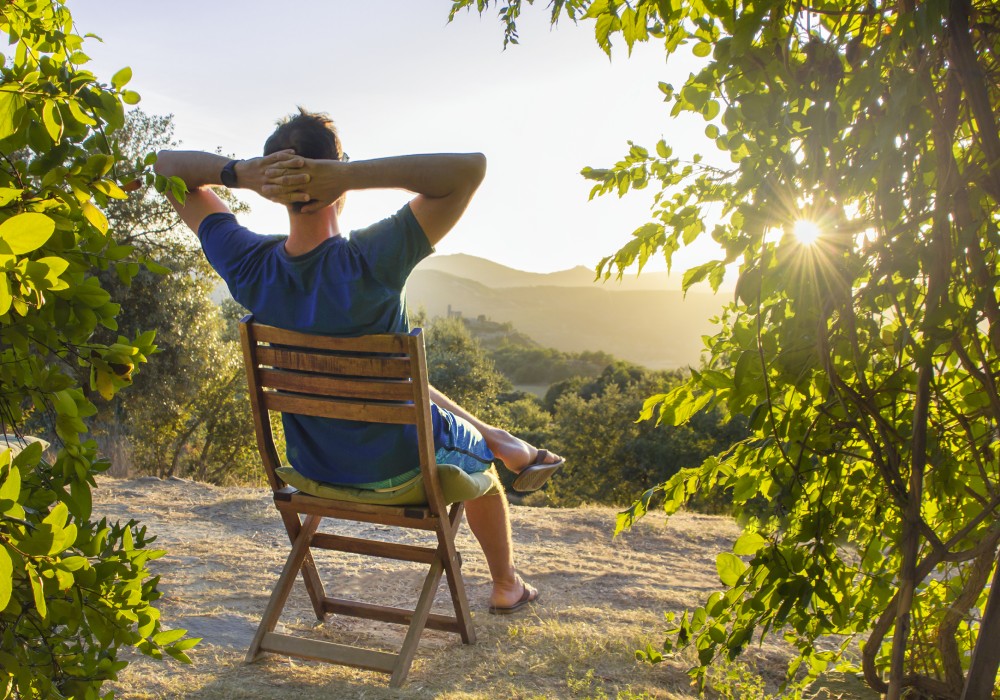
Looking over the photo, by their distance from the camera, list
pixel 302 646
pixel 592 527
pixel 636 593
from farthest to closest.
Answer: pixel 592 527
pixel 636 593
pixel 302 646

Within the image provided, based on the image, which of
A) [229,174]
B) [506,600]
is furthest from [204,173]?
[506,600]

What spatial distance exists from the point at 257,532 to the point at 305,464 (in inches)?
92.0

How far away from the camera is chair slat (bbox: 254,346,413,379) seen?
96.3 inches

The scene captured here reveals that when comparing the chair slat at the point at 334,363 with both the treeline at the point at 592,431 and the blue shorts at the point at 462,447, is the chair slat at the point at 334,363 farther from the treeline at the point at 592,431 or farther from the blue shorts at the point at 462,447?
the treeline at the point at 592,431

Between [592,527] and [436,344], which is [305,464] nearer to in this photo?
[592,527]

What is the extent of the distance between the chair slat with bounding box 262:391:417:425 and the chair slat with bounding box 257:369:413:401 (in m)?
0.02

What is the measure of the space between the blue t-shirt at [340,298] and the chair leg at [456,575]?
30 cm

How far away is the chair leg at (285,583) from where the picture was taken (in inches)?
108

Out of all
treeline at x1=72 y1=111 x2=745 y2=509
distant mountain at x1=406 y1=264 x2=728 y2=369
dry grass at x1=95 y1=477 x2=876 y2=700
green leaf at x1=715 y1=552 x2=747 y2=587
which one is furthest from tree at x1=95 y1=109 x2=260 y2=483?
distant mountain at x1=406 y1=264 x2=728 y2=369

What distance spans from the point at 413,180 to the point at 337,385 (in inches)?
26.4

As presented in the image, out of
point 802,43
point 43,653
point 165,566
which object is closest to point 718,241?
point 802,43

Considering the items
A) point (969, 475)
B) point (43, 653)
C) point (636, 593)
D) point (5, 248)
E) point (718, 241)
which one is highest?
point (718, 241)

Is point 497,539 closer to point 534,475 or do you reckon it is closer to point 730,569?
point 534,475

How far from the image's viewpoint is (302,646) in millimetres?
2699
